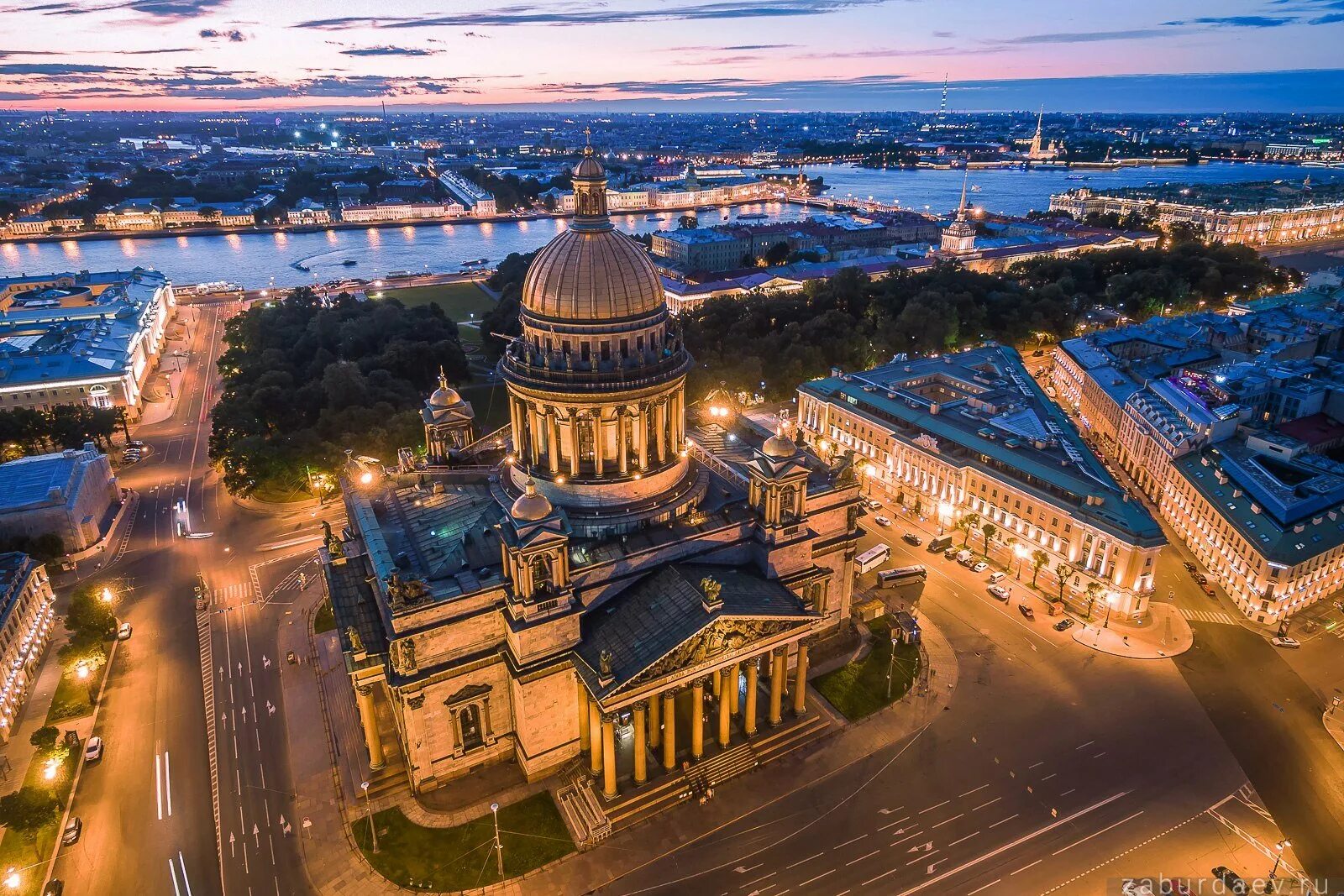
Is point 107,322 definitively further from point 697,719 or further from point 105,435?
point 697,719

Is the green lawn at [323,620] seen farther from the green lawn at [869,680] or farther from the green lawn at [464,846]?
the green lawn at [869,680]

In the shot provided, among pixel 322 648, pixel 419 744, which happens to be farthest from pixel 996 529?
pixel 322 648

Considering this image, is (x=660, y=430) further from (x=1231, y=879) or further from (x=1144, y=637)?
(x=1144, y=637)

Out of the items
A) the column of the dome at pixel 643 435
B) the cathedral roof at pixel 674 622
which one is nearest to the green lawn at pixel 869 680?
the cathedral roof at pixel 674 622

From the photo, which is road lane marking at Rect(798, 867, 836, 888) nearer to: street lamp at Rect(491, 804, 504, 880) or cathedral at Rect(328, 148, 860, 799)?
cathedral at Rect(328, 148, 860, 799)

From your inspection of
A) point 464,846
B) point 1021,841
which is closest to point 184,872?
point 464,846

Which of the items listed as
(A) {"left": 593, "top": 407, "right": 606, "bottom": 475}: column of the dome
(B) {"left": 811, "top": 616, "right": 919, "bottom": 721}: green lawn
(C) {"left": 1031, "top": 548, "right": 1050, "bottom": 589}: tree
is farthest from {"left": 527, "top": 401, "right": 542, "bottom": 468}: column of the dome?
(C) {"left": 1031, "top": 548, "right": 1050, "bottom": 589}: tree
